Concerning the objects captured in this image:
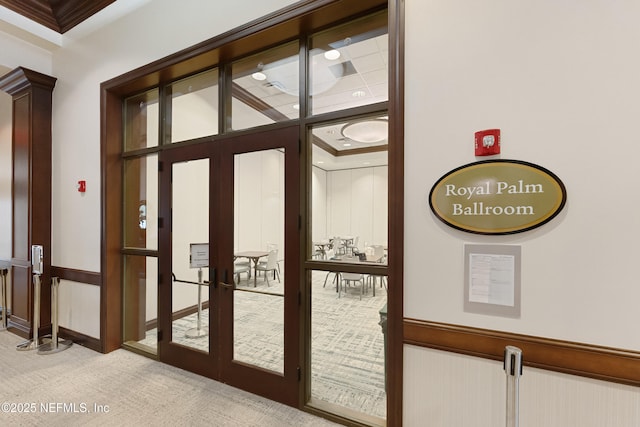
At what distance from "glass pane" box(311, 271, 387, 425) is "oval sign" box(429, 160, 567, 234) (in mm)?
1046

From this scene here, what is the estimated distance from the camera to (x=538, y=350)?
145 centimetres

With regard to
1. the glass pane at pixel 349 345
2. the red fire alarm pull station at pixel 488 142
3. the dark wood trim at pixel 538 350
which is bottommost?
the glass pane at pixel 349 345

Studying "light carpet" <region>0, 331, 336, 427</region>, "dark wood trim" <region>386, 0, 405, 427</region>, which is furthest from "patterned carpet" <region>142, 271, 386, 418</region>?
"dark wood trim" <region>386, 0, 405, 427</region>

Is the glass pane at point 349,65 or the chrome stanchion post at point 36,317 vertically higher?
the glass pane at point 349,65

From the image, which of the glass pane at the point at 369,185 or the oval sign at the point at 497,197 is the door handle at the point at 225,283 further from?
the oval sign at the point at 497,197

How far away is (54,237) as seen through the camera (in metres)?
3.70

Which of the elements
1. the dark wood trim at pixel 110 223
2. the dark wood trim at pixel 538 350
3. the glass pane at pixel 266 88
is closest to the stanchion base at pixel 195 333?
the dark wood trim at pixel 110 223

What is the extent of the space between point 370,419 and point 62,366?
10.3 feet

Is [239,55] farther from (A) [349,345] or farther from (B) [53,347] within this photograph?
(B) [53,347]

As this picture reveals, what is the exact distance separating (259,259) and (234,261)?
0.27 meters

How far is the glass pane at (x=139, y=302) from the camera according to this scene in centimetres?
337

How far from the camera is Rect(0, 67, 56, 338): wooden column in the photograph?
11.7 ft

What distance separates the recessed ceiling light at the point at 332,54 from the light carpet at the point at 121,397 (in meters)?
2.83

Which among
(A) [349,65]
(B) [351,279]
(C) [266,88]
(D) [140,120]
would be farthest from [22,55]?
(B) [351,279]
